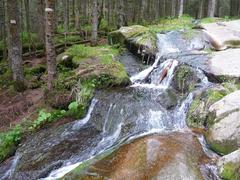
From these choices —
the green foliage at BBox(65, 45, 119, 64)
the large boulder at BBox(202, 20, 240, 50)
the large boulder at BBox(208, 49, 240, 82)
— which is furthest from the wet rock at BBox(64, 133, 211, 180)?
the large boulder at BBox(202, 20, 240, 50)

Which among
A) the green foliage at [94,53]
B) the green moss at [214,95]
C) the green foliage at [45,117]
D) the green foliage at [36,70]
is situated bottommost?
the green foliage at [45,117]

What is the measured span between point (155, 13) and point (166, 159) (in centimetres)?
2702

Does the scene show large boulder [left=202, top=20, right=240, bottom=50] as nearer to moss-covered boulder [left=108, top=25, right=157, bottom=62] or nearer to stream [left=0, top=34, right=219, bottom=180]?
moss-covered boulder [left=108, top=25, right=157, bottom=62]

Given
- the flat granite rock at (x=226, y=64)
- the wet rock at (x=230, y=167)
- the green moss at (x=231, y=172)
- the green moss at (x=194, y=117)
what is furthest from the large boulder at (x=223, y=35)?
the green moss at (x=231, y=172)

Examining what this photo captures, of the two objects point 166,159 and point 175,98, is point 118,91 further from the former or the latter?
point 166,159

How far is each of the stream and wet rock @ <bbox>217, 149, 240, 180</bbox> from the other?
0.16 metres

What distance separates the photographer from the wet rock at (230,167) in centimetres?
523

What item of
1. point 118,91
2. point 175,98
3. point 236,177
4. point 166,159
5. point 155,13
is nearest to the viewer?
point 236,177

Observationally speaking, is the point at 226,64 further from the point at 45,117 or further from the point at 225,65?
the point at 45,117

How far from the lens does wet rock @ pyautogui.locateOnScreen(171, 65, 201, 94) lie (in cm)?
954

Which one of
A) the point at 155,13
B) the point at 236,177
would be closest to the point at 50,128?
the point at 236,177

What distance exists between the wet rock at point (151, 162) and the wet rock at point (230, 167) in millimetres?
424

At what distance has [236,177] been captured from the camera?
515 cm

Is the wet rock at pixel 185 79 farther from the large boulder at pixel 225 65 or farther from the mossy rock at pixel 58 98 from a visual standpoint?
the mossy rock at pixel 58 98
